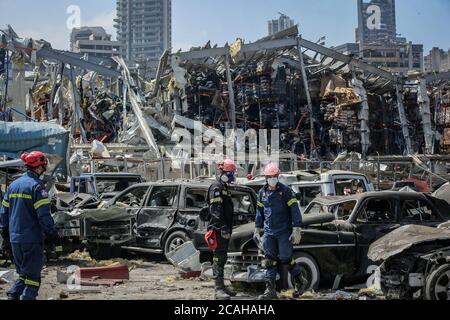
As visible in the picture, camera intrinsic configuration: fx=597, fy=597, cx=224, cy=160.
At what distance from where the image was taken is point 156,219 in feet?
40.1

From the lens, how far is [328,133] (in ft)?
101

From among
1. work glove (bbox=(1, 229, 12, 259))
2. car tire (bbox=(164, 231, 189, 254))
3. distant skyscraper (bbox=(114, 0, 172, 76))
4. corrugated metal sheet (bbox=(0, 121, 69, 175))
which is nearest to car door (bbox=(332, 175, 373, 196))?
car tire (bbox=(164, 231, 189, 254))

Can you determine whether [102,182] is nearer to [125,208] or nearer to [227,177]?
[125,208]

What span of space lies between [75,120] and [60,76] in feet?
9.95

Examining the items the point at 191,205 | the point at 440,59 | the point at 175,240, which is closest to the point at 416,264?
the point at 175,240

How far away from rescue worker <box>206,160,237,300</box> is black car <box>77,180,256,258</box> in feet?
8.32

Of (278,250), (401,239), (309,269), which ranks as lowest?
(309,269)

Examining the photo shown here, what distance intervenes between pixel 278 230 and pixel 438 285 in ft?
7.07

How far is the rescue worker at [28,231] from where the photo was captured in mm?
7191

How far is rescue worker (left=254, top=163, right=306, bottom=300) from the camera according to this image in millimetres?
8125

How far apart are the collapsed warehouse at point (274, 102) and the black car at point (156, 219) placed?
14301 mm

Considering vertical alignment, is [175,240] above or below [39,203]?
below

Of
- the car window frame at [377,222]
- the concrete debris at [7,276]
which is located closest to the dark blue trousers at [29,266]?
the concrete debris at [7,276]
